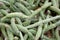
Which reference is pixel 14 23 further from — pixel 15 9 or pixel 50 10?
pixel 50 10

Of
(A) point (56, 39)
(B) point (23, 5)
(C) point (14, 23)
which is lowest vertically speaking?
(A) point (56, 39)

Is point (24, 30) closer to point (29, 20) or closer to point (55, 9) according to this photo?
point (29, 20)

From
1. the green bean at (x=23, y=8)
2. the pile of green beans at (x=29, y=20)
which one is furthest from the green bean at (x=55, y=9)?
the green bean at (x=23, y=8)

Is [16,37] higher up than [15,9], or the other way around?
A: [15,9]

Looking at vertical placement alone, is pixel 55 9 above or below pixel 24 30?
above

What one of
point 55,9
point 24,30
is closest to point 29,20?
point 24,30

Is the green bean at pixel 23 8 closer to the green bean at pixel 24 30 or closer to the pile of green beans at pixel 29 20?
the pile of green beans at pixel 29 20

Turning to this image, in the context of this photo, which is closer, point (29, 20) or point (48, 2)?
point (29, 20)

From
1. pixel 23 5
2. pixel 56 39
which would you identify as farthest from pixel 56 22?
pixel 23 5

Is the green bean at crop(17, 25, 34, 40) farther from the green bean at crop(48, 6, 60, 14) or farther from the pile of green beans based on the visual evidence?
the green bean at crop(48, 6, 60, 14)

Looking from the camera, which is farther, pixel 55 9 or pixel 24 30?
pixel 55 9
